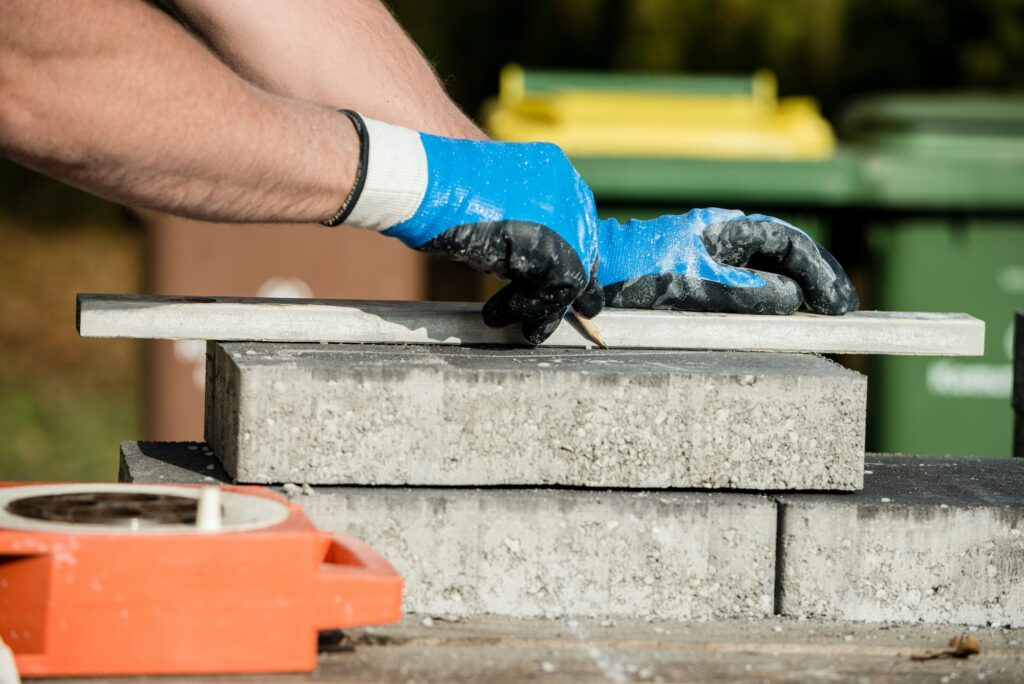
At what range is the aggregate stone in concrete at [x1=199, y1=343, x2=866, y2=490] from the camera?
2.01 m

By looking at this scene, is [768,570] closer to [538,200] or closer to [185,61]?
[538,200]

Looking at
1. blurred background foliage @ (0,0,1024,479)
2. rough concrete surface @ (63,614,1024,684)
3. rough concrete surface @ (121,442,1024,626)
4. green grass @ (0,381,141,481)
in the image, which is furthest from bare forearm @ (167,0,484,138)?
blurred background foliage @ (0,0,1024,479)

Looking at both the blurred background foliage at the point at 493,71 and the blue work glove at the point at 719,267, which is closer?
the blue work glove at the point at 719,267

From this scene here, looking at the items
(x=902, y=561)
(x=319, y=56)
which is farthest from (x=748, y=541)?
(x=319, y=56)

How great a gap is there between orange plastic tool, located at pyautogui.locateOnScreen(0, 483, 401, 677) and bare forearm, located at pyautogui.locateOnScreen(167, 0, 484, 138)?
1.06 metres

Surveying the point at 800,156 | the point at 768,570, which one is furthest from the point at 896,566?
the point at 800,156

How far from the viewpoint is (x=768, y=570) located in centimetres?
204

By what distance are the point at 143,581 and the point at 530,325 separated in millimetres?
851

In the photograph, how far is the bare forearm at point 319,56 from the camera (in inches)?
99.1

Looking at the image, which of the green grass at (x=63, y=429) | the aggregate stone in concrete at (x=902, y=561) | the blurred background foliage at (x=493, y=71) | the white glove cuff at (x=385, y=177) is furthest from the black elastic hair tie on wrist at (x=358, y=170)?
the blurred background foliage at (x=493, y=71)

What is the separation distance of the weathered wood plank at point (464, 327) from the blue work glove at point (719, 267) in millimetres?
33

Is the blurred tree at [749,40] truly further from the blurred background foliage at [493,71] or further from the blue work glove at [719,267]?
the blue work glove at [719,267]

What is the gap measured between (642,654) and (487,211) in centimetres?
70

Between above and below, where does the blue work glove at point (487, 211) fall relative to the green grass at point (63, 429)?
above
